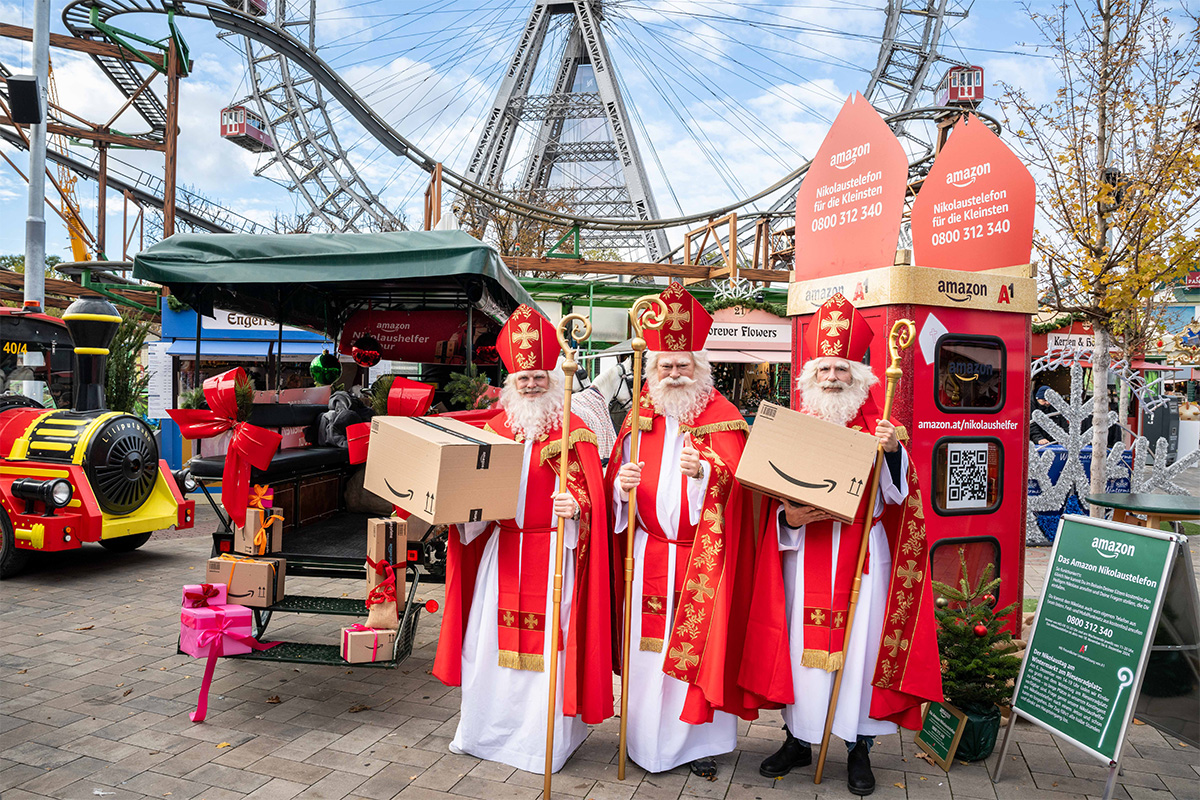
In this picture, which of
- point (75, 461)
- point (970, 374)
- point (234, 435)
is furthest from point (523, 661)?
point (75, 461)

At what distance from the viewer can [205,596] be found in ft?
12.4

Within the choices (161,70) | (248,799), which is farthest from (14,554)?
(161,70)

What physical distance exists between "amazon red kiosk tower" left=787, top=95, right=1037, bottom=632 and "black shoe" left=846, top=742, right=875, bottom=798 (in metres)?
1.66

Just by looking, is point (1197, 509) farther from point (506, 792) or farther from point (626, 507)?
point (506, 792)

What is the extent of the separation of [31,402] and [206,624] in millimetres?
5226

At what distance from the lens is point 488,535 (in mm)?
3512

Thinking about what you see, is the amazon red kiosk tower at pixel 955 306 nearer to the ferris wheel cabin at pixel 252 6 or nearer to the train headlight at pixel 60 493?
the train headlight at pixel 60 493

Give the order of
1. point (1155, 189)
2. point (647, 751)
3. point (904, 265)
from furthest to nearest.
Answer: point (1155, 189) → point (904, 265) → point (647, 751)

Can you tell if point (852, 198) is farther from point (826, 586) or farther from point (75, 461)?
point (75, 461)

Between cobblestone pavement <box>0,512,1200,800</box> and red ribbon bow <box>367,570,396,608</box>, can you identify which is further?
red ribbon bow <box>367,570,396,608</box>

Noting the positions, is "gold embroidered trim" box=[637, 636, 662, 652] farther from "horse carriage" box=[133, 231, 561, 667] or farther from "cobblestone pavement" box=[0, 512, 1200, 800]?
"horse carriage" box=[133, 231, 561, 667]

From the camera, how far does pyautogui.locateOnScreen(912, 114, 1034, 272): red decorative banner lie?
14.5 feet

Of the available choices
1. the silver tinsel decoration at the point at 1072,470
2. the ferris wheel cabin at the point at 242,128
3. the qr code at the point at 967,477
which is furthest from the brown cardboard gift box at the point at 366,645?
the ferris wheel cabin at the point at 242,128

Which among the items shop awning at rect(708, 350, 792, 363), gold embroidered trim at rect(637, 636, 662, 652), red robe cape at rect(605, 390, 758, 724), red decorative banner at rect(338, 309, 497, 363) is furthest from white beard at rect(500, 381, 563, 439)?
shop awning at rect(708, 350, 792, 363)
